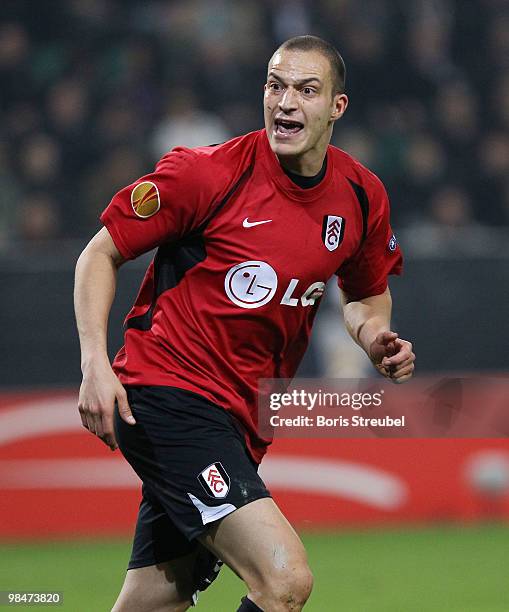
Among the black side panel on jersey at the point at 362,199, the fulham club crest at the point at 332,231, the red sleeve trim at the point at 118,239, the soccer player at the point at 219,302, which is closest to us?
the soccer player at the point at 219,302

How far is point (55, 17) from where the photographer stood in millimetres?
11039

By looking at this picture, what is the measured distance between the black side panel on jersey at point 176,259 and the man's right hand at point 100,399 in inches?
22.0

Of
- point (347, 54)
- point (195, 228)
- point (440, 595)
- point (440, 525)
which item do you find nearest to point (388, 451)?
point (440, 525)

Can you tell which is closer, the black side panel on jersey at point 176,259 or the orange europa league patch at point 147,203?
the orange europa league patch at point 147,203

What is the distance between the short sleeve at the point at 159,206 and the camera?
427 centimetres

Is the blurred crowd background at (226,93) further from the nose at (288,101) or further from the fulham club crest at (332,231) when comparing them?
the nose at (288,101)

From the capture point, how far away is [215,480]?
13.5 feet

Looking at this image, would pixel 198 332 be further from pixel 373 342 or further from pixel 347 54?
pixel 347 54

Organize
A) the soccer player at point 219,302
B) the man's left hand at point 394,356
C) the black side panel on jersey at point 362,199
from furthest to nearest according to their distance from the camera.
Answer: the black side panel on jersey at point 362,199, the man's left hand at point 394,356, the soccer player at point 219,302

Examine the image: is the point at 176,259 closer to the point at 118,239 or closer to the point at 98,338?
the point at 118,239

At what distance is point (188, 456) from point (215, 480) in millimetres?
146

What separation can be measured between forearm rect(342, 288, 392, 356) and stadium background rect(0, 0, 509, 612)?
217 cm

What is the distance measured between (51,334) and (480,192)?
12.8 ft

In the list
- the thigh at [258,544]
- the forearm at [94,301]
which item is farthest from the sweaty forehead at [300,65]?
the thigh at [258,544]
